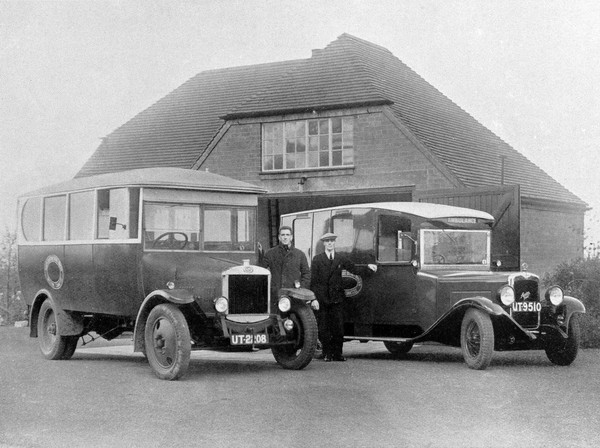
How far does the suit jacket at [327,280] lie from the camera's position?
12.4m

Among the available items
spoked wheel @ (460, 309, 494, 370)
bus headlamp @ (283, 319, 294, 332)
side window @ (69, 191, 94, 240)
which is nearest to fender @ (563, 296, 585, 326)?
spoked wheel @ (460, 309, 494, 370)

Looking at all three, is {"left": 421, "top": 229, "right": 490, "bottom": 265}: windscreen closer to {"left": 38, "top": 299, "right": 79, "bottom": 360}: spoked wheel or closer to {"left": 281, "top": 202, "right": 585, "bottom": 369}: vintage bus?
{"left": 281, "top": 202, "right": 585, "bottom": 369}: vintage bus

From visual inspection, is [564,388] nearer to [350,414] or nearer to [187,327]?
[350,414]

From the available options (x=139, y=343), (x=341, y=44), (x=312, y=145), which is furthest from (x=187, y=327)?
(x=341, y=44)

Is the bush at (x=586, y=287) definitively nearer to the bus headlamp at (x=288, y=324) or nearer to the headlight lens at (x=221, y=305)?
the bus headlamp at (x=288, y=324)

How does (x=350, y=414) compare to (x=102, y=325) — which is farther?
(x=102, y=325)

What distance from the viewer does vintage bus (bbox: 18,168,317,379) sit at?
34.5ft

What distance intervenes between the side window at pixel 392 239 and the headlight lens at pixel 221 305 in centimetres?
311

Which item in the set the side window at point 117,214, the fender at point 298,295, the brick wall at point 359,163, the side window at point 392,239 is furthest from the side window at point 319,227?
the brick wall at point 359,163

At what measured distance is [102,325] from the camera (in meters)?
12.6

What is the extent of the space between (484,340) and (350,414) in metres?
3.62

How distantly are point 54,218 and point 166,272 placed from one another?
8.52 ft

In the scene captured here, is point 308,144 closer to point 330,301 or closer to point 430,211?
point 430,211

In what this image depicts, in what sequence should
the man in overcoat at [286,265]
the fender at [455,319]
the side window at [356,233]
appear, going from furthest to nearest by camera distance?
the side window at [356,233]
the man in overcoat at [286,265]
the fender at [455,319]
